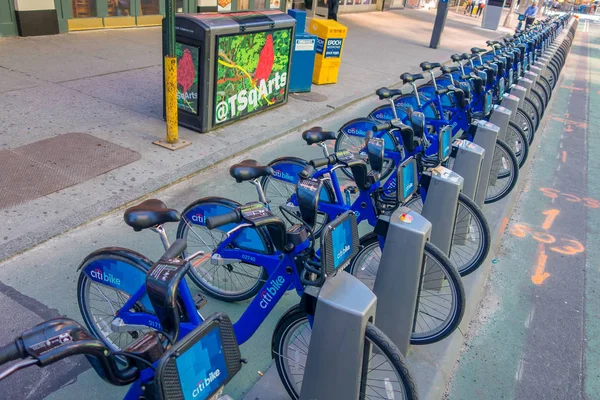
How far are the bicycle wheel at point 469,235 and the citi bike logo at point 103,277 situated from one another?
7.87 feet

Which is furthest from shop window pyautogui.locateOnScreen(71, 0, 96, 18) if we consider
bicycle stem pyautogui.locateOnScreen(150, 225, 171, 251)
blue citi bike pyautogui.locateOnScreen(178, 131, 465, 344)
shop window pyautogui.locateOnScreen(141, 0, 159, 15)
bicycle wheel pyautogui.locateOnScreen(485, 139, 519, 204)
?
bicycle stem pyautogui.locateOnScreen(150, 225, 171, 251)

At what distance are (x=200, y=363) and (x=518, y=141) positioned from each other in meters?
5.26

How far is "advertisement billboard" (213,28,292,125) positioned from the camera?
21.4 feet

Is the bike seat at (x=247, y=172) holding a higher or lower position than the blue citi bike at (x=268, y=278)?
higher

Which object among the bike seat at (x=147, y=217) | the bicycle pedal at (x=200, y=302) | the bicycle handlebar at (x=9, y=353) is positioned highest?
the bicycle handlebar at (x=9, y=353)

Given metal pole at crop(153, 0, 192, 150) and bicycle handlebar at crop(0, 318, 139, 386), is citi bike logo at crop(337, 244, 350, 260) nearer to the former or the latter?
bicycle handlebar at crop(0, 318, 139, 386)

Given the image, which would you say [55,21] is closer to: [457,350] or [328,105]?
[328,105]

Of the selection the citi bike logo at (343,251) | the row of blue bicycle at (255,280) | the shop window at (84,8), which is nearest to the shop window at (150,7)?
the shop window at (84,8)

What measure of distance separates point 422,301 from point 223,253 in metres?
1.60

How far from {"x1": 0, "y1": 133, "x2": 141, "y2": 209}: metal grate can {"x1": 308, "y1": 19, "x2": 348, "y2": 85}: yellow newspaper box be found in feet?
16.3

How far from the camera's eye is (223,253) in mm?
3135

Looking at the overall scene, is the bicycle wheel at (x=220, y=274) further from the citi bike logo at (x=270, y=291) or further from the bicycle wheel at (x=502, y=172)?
the bicycle wheel at (x=502, y=172)

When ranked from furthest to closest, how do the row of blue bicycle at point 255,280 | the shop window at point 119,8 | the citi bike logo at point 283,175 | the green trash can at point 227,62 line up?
the shop window at point 119,8 < the green trash can at point 227,62 < the citi bike logo at point 283,175 < the row of blue bicycle at point 255,280

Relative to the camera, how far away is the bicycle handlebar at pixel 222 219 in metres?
2.44
